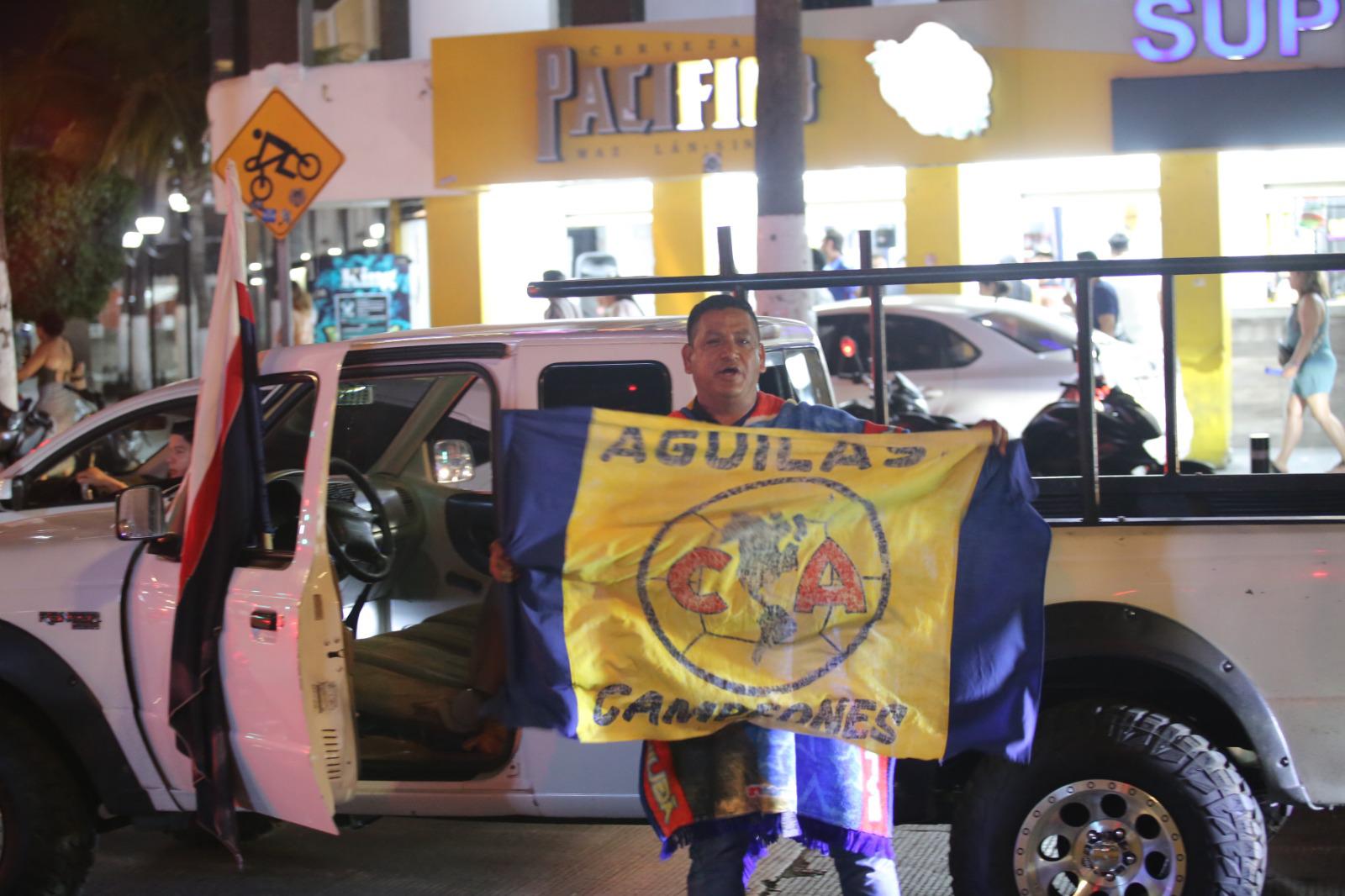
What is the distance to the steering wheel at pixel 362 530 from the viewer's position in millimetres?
5164

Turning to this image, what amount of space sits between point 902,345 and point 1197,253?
4.57 metres

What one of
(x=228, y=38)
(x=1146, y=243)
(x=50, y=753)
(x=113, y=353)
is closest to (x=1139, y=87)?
(x=1146, y=243)

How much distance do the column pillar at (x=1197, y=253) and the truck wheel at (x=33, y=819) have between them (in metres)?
11.7

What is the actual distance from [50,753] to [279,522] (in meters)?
0.99

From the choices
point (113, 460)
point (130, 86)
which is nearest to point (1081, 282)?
point (113, 460)

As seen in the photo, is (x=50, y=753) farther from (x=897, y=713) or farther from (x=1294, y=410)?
(x=1294, y=410)

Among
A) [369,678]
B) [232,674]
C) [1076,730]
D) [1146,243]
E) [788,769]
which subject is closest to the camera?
[788,769]

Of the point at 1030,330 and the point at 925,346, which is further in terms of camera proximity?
the point at 925,346

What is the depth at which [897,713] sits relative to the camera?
3.70 metres

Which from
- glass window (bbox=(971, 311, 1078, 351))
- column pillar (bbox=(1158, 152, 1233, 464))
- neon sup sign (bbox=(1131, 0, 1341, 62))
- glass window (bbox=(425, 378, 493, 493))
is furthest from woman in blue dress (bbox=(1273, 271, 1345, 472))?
glass window (bbox=(425, 378, 493, 493))

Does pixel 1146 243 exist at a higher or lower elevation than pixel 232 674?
higher

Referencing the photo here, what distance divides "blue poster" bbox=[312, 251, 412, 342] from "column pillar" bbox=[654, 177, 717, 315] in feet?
14.0

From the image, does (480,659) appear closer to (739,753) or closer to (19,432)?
(739,753)

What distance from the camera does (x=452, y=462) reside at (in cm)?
573
